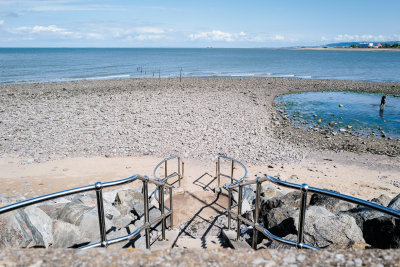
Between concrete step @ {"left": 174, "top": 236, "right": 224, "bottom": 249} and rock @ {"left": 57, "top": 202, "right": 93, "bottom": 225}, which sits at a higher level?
rock @ {"left": 57, "top": 202, "right": 93, "bottom": 225}

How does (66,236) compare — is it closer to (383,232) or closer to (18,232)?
(18,232)

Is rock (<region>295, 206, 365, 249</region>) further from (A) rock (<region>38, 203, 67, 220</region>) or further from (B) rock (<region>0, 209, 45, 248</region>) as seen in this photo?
(A) rock (<region>38, 203, 67, 220</region>)

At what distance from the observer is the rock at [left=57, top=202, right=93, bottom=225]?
5.18 meters

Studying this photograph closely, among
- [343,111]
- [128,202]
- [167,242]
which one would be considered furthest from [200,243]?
[343,111]

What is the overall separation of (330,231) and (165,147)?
8.98 metres

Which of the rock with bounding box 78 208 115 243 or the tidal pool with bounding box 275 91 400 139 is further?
the tidal pool with bounding box 275 91 400 139

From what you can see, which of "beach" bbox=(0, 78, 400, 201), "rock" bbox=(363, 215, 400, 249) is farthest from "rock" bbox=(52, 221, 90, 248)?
"beach" bbox=(0, 78, 400, 201)

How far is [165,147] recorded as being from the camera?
12.5 meters

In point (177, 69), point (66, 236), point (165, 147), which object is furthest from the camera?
point (177, 69)

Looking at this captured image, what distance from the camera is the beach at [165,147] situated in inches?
392

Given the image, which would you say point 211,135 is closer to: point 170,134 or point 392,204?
point 170,134

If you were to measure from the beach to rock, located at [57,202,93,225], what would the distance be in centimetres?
371

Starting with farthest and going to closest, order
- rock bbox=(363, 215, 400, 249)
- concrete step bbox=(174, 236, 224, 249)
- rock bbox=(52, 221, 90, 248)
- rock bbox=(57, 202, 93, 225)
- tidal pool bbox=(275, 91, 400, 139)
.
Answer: tidal pool bbox=(275, 91, 400, 139), concrete step bbox=(174, 236, 224, 249), rock bbox=(57, 202, 93, 225), rock bbox=(52, 221, 90, 248), rock bbox=(363, 215, 400, 249)

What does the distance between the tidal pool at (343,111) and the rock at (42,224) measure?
16.9 meters
